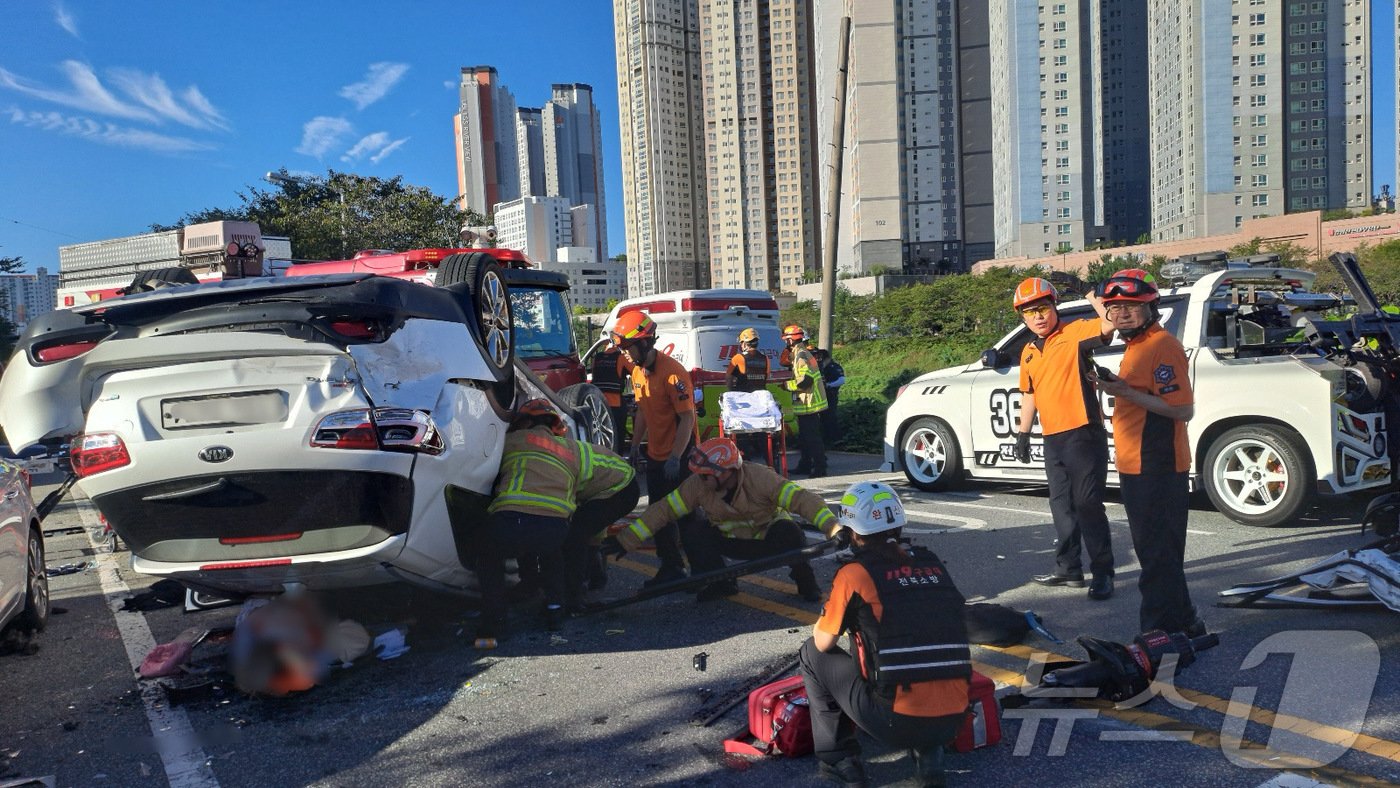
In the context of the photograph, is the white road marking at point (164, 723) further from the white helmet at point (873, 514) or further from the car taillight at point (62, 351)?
the white helmet at point (873, 514)

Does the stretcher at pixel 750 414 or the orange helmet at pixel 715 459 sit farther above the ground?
Result: the orange helmet at pixel 715 459

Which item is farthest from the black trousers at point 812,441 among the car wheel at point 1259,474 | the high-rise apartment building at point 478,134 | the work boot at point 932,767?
the high-rise apartment building at point 478,134

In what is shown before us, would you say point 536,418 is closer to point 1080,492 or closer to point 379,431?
point 379,431

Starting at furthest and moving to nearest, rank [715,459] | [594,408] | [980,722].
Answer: [594,408]
[715,459]
[980,722]

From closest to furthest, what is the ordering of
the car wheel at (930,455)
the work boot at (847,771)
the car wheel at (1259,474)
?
the work boot at (847,771) → the car wheel at (1259,474) → the car wheel at (930,455)

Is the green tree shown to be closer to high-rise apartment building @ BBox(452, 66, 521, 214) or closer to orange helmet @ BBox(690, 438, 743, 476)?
orange helmet @ BBox(690, 438, 743, 476)

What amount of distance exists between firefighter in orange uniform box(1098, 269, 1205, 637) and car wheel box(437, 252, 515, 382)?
3.17 metres

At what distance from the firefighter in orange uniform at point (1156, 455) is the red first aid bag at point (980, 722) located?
1.32 m

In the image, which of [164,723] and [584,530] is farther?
[584,530]

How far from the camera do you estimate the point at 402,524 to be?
4527mm

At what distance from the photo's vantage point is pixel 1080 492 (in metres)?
5.69

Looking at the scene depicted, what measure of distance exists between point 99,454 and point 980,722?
147 inches

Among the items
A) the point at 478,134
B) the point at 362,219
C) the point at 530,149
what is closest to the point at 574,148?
the point at 530,149

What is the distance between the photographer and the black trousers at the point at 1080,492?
18.4ft
